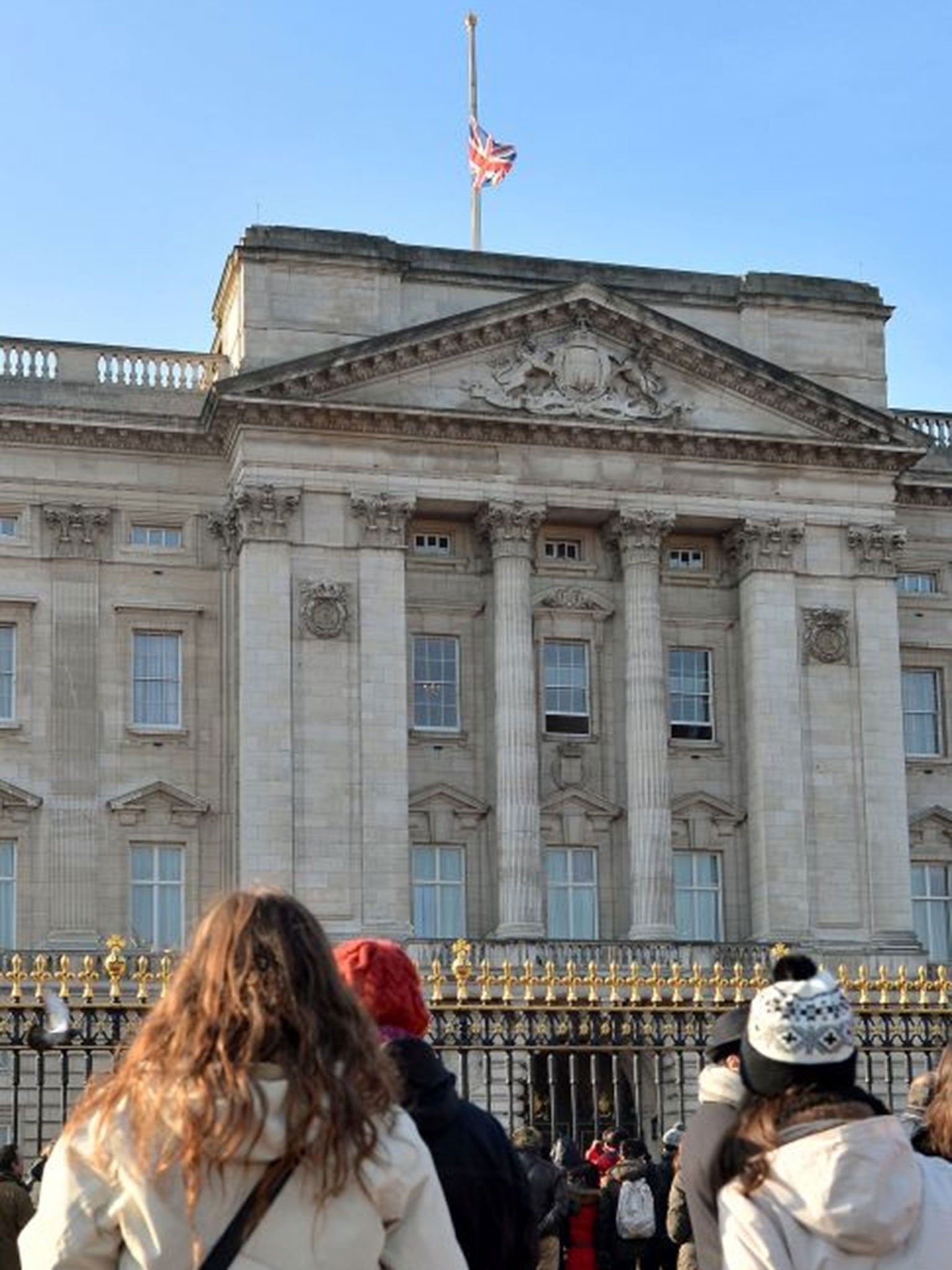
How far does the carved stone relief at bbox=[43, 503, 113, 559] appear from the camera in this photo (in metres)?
45.6

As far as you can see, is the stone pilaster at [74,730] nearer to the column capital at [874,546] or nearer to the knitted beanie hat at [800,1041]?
the column capital at [874,546]

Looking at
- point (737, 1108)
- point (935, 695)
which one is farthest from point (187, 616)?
point (737, 1108)

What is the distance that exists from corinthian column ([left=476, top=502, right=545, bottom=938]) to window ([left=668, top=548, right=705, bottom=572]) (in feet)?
10.3

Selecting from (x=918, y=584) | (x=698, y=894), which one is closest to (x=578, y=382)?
(x=918, y=584)

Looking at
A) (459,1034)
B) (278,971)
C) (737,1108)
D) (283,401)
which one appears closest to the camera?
(278,971)

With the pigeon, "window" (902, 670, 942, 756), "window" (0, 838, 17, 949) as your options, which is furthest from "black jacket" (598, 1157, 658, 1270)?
"window" (902, 670, 942, 756)

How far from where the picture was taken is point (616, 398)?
47156 mm

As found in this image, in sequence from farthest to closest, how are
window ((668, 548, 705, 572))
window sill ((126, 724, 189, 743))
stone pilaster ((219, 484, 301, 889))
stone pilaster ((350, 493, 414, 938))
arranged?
window ((668, 548, 705, 572))
window sill ((126, 724, 189, 743))
stone pilaster ((350, 493, 414, 938))
stone pilaster ((219, 484, 301, 889))

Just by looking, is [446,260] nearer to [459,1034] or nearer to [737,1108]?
[459,1034]

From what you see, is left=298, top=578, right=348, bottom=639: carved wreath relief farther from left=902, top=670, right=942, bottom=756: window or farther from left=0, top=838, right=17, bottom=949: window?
left=902, top=670, right=942, bottom=756: window

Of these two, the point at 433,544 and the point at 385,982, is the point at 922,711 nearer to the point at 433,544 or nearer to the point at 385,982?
the point at 433,544

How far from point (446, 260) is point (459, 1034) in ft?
96.8

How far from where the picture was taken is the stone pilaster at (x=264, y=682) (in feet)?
141

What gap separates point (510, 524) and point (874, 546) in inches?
296
